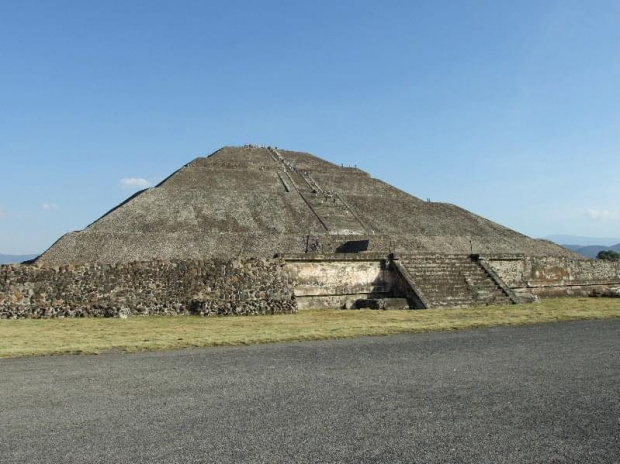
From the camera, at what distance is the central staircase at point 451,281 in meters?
17.0

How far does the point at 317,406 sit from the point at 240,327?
278 inches

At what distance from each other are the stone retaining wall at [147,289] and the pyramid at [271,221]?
1989 mm

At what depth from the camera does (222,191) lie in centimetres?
3170

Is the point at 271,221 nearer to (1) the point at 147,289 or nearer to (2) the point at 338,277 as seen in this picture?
(2) the point at 338,277

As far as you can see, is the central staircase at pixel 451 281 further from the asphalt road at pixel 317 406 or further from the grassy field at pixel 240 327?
the asphalt road at pixel 317 406

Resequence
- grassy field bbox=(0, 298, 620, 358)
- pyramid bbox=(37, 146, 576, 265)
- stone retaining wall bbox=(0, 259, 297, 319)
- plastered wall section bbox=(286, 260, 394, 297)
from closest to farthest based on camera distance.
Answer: grassy field bbox=(0, 298, 620, 358), stone retaining wall bbox=(0, 259, 297, 319), plastered wall section bbox=(286, 260, 394, 297), pyramid bbox=(37, 146, 576, 265)

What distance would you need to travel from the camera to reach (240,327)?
12391 mm

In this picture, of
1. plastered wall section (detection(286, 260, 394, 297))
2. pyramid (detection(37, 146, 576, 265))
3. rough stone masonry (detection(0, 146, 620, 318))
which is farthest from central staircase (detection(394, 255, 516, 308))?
pyramid (detection(37, 146, 576, 265))

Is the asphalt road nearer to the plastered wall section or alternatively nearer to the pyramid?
the plastered wall section

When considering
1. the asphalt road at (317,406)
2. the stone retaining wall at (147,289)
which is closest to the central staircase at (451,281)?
the stone retaining wall at (147,289)

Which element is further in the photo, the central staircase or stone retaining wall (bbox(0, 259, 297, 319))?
the central staircase

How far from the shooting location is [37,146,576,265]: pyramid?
2327 cm

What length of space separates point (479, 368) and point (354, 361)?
1.81 m

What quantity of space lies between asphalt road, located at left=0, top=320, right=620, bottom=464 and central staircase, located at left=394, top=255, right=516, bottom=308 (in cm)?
794
